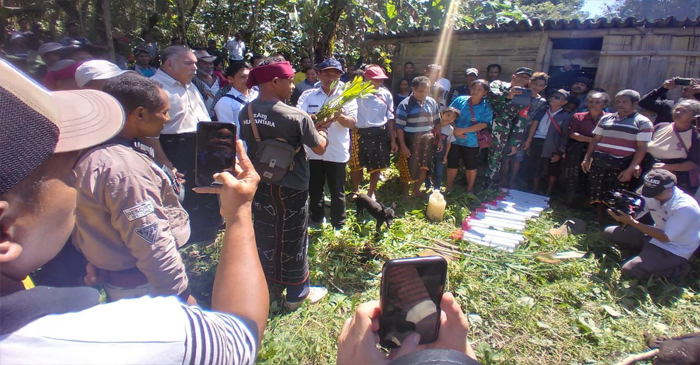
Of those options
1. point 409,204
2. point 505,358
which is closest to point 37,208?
point 505,358

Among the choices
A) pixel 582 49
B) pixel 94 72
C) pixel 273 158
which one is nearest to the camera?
pixel 94 72

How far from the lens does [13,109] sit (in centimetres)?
69

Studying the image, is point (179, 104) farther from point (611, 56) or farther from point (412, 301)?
point (611, 56)

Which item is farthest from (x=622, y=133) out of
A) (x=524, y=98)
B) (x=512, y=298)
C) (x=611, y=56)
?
(x=512, y=298)

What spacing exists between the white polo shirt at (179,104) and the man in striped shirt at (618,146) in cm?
497

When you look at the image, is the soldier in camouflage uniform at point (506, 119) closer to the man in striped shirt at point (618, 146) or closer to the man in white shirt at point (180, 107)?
the man in striped shirt at point (618, 146)

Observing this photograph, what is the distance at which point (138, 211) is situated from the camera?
5.21 feet

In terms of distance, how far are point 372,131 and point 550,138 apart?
112 inches

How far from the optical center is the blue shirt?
5.46m

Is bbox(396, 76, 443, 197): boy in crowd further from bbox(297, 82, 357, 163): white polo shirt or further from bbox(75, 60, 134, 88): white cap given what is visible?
bbox(75, 60, 134, 88): white cap

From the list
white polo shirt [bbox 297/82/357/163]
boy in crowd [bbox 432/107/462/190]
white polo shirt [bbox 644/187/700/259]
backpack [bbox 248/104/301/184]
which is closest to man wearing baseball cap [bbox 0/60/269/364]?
backpack [bbox 248/104/301/184]

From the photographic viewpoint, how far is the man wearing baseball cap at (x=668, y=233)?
3588mm

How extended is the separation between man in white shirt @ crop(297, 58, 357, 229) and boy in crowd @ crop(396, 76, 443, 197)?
133cm

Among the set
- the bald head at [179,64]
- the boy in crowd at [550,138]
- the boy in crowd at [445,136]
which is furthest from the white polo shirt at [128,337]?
the boy in crowd at [550,138]
